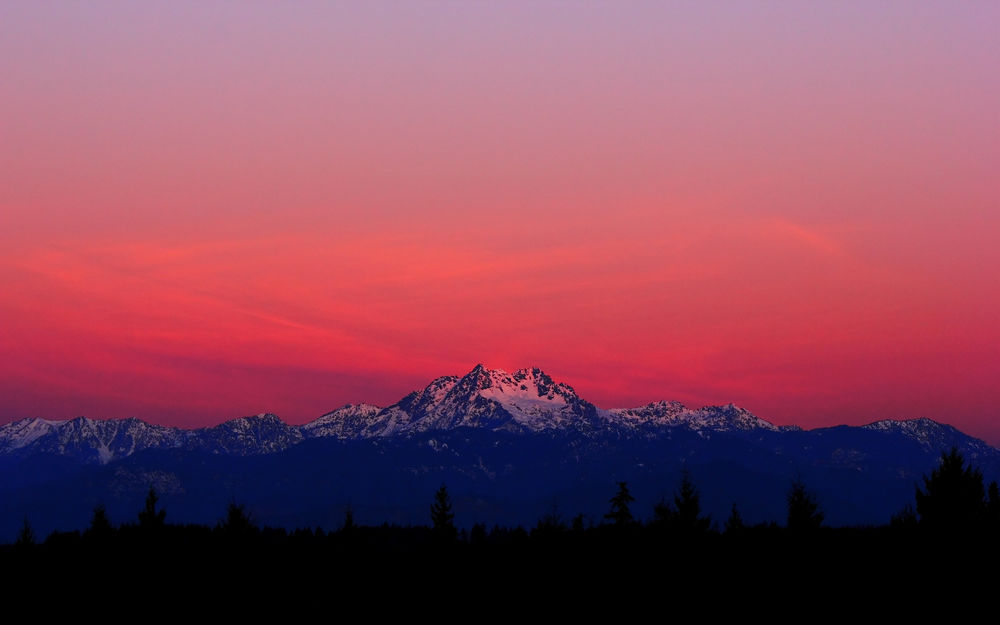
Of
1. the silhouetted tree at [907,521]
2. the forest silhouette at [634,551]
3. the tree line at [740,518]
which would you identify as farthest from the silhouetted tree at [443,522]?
the silhouetted tree at [907,521]

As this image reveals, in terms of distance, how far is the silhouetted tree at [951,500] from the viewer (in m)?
91.4

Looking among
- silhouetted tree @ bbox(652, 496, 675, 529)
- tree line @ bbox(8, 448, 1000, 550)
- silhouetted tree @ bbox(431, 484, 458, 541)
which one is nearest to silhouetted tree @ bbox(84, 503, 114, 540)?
tree line @ bbox(8, 448, 1000, 550)

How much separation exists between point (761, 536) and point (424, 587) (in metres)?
32.3

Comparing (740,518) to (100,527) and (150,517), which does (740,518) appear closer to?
(150,517)

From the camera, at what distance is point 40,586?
138 meters

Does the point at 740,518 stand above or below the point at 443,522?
below

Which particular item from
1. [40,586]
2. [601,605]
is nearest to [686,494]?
[601,605]

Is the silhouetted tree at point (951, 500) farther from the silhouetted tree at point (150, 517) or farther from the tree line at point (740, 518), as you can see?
the silhouetted tree at point (150, 517)

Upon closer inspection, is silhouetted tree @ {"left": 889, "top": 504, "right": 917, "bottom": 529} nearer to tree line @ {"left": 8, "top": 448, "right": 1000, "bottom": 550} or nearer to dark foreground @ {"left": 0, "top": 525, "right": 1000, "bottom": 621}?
Result: tree line @ {"left": 8, "top": 448, "right": 1000, "bottom": 550}

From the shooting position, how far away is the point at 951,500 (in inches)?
3612

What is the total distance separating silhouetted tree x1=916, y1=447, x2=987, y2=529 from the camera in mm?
91438

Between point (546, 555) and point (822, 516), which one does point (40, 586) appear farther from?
point (822, 516)

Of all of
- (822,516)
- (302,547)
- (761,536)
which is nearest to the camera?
(822,516)

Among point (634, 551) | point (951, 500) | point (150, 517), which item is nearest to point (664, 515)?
point (634, 551)
